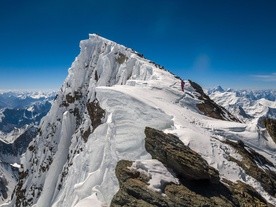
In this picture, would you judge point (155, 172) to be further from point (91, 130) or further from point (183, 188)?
point (91, 130)

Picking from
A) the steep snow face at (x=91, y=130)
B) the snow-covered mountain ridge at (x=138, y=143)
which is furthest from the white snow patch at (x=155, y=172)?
the steep snow face at (x=91, y=130)

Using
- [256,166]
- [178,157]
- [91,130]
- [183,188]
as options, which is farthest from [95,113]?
[183,188]

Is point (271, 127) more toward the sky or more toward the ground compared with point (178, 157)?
more toward the sky

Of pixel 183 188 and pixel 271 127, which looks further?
pixel 271 127

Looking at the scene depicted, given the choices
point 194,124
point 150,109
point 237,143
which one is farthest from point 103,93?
point 237,143

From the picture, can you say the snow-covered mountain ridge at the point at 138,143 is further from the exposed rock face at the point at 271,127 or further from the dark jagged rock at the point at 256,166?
the exposed rock face at the point at 271,127
